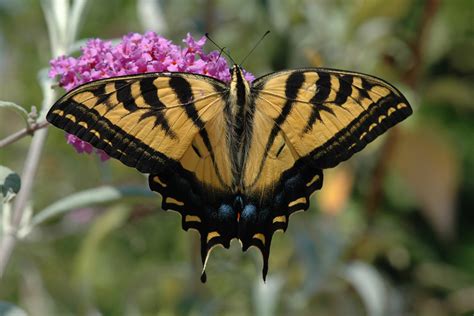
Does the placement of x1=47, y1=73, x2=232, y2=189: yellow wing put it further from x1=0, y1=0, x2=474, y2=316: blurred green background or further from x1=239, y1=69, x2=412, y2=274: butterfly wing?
x1=0, y1=0, x2=474, y2=316: blurred green background

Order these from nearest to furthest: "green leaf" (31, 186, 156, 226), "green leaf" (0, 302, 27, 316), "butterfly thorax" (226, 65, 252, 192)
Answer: "green leaf" (0, 302, 27, 316), "butterfly thorax" (226, 65, 252, 192), "green leaf" (31, 186, 156, 226)

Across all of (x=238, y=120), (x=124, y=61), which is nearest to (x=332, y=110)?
(x=238, y=120)

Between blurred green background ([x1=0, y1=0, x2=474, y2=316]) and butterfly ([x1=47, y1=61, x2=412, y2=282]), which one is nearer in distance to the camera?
butterfly ([x1=47, y1=61, x2=412, y2=282])

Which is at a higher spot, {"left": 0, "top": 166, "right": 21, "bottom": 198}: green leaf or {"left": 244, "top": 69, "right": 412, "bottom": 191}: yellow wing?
{"left": 244, "top": 69, "right": 412, "bottom": 191}: yellow wing

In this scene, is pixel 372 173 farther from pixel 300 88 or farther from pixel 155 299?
pixel 300 88

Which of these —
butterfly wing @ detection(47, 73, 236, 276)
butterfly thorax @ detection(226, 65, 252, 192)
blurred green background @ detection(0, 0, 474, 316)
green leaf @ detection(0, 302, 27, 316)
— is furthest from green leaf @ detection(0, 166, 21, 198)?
blurred green background @ detection(0, 0, 474, 316)

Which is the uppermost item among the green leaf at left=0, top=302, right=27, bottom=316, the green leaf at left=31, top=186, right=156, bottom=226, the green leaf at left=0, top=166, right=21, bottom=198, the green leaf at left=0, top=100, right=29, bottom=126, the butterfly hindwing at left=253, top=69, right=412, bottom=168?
the butterfly hindwing at left=253, top=69, right=412, bottom=168

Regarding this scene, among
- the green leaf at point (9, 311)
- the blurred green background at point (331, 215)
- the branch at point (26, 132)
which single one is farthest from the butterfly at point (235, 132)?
the blurred green background at point (331, 215)

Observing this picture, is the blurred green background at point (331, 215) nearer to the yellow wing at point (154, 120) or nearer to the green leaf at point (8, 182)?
the yellow wing at point (154, 120)
